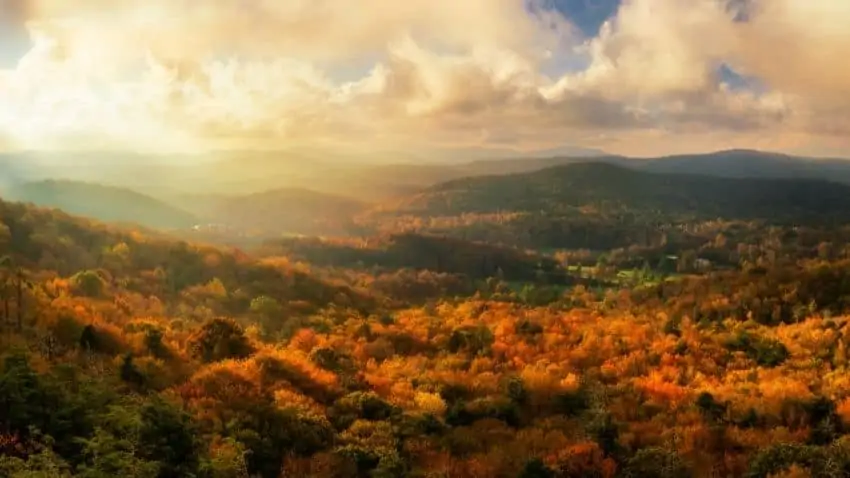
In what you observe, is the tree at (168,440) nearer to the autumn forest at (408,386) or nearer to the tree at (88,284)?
the autumn forest at (408,386)

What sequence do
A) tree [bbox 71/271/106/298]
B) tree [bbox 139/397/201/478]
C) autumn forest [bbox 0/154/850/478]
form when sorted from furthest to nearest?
tree [bbox 71/271/106/298]
autumn forest [bbox 0/154/850/478]
tree [bbox 139/397/201/478]

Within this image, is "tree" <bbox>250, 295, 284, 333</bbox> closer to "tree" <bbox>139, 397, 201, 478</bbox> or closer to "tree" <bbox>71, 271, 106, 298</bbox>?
"tree" <bbox>71, 271, 106, 298</bbox>

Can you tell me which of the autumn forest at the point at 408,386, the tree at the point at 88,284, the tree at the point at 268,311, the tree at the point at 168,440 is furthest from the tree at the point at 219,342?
the tree at the point at 268,311

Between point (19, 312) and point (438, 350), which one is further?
point (438, 350)

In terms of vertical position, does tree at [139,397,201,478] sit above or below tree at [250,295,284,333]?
above

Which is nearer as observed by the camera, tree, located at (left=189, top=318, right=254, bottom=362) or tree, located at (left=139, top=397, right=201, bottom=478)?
tree, located at (left=139, top=397, right=201, bottom=478)

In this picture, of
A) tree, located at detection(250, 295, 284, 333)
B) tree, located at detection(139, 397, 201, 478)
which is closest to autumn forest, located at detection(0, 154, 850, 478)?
tree, located at detection(139, 397, 201, 478)

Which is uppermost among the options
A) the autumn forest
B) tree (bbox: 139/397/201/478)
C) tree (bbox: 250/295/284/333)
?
tree (bbox: 139/397/201/478)

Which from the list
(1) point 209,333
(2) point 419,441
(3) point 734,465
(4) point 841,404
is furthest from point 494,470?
(1) point 209,333

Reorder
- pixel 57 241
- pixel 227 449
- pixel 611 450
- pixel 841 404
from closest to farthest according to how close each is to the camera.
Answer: pixel 227 449 < pixel 611 450 < pixel 841 404 < pixel 57 241

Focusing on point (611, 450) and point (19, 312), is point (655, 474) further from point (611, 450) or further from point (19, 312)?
point (19, 312)

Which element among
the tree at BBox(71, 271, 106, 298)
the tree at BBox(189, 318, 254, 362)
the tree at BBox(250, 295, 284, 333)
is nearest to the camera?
the tree at BBox(189, 318, 254, 362)
